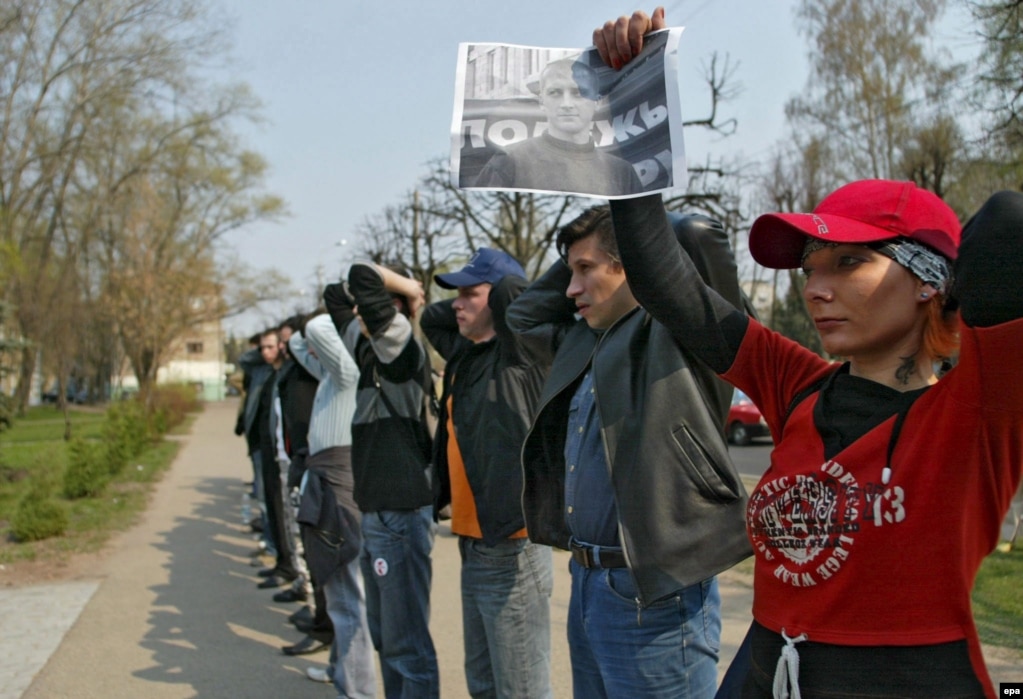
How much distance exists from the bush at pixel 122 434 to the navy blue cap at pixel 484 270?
40.2 feet

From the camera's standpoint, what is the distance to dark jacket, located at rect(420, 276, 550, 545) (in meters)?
3.68

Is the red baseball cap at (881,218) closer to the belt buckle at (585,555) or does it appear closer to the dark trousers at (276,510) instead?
the belt buckle at (585,555)

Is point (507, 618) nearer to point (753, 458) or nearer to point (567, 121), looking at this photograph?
point (567, 121)

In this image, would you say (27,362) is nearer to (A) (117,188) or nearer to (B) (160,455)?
(A) (117,188)

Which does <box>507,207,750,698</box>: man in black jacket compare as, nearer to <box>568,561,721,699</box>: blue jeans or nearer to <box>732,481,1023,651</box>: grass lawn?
<box>568,561,721,699</box>: blue jeans

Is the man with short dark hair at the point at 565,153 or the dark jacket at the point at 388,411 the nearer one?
the man with short dark hair at the point at 565,153

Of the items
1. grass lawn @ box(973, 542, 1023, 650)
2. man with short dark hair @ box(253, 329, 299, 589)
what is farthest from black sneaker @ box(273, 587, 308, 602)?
grass lawn @ box(973, 542, 1023, 650)

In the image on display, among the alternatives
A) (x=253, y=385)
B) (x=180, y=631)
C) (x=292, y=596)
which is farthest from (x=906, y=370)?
(x=253, y=385)

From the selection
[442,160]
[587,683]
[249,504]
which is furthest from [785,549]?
[442,160]

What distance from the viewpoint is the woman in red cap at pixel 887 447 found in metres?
1.56

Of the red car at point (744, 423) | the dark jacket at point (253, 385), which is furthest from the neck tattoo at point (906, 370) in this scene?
the red car at point (744, 423)

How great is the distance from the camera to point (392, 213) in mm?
27531

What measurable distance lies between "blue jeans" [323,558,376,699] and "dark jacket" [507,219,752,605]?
2.74m

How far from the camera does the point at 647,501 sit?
2512 millimetres
